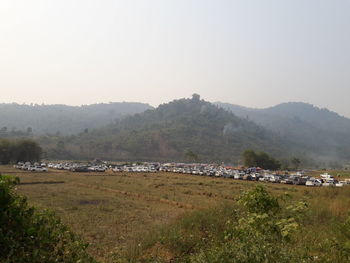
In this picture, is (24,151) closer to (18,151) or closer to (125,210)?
(18,151)

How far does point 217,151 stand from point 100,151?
66.8 meters

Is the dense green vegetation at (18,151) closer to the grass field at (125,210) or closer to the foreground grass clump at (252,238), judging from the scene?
the grass field at (125,210)

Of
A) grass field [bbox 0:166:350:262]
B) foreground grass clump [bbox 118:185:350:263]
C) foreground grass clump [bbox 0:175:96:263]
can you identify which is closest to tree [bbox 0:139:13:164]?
grass field [bbox 0:166:350:262]

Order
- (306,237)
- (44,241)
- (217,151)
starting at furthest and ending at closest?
(217,151) < (306,237) < (44,241)

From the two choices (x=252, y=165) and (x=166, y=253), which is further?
(x=252, y=165)

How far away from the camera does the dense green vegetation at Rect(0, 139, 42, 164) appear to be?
98938mm

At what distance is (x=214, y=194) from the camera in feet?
135

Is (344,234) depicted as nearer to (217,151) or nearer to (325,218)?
(325,218)

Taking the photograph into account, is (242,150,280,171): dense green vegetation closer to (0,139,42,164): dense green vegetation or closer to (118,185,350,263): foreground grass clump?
(0,139,42,164): dense green vegetation

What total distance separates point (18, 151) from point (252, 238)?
107 meters

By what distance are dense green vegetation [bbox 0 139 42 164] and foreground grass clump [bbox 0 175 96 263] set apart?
4068 inches

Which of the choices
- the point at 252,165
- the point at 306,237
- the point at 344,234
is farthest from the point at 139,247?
the point at 252,165

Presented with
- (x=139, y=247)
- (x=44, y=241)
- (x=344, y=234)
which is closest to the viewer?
(x=44, y=241)

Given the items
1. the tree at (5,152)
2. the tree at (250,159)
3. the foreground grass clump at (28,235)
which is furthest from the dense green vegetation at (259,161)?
the foreground grass clump at (28,235)
